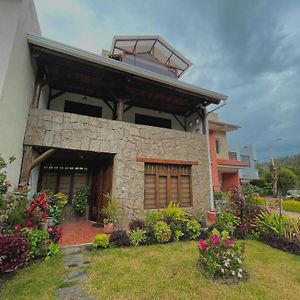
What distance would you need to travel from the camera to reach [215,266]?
359cm

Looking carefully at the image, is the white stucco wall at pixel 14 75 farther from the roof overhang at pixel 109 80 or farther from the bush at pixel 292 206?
the bush at pixel 292 206

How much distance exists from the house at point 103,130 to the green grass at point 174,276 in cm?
260

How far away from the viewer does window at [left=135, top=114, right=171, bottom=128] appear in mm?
10508

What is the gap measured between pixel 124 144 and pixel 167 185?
288 cm

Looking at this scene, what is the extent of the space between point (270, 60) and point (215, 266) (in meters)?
17.3

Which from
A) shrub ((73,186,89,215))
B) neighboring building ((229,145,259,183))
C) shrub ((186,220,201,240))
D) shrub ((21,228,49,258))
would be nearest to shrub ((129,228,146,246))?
shrub ((186,220,201,240))

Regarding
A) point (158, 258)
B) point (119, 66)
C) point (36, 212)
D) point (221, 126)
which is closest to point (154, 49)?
point (119, 66)

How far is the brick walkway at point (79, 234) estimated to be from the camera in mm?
5586

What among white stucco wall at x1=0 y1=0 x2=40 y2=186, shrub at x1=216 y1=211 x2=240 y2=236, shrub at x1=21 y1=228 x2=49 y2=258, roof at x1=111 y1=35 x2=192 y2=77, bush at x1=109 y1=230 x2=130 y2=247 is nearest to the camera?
shrub at x1=21 y1=228 x2=49 y2=258

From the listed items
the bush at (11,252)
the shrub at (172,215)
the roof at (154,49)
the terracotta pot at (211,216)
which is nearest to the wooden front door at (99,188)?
the shrub at (172,215)

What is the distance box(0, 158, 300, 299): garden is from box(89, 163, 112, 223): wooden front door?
139cm

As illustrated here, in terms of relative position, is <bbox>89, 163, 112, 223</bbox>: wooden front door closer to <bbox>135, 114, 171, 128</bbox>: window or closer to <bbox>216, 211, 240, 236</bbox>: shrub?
<bbox>135, 114, 171, 128</bbox>: window

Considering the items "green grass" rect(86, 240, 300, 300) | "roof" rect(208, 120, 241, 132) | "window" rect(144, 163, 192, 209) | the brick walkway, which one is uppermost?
"roof" rect(208, 120, 241, 132)

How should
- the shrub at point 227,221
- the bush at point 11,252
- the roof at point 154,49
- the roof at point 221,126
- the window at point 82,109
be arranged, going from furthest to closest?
Answer: 1. the roof at point 221,126
2. the roof at point 154,49
3. the window at point 82,109
4. the shrub at point 227,221
5. the bush at point 11,252
